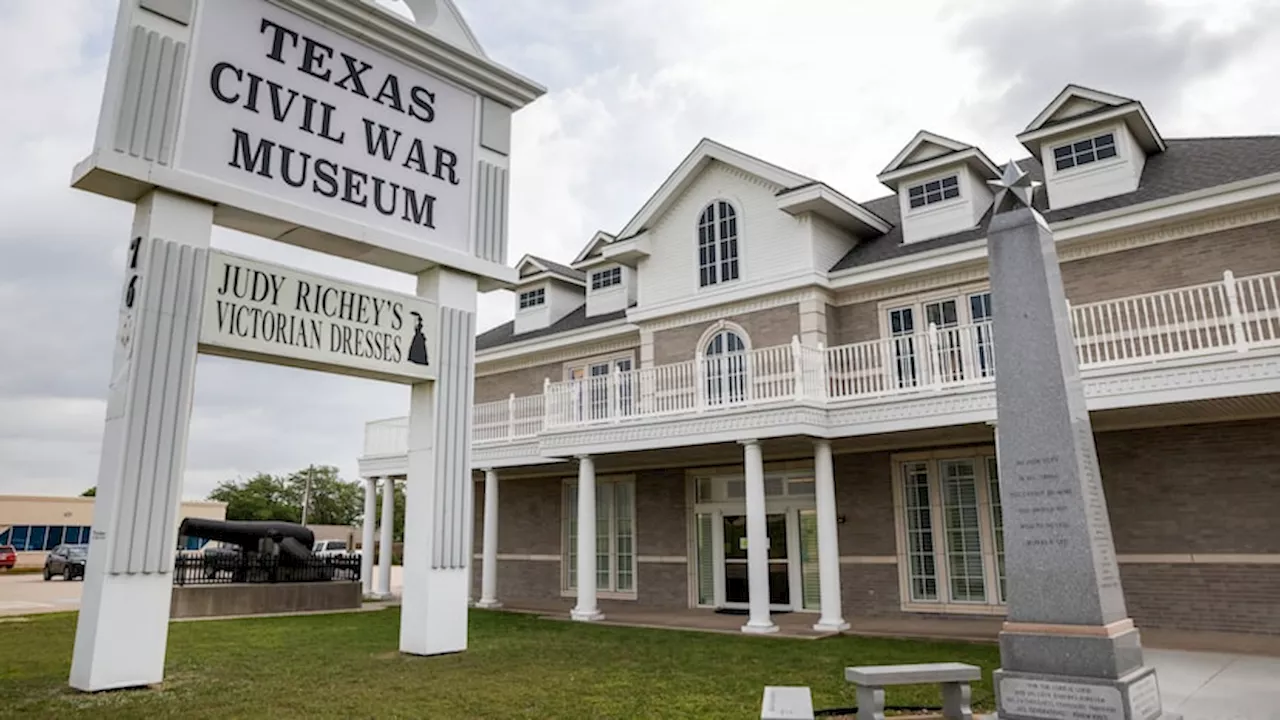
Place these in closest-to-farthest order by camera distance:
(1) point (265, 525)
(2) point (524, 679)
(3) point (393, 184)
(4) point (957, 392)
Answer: (2) point (524, 679), (3) point (393, 184), (4) point (957, 392), (1) point (265, 525)

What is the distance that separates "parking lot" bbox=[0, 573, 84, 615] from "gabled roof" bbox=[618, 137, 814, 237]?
12.8m

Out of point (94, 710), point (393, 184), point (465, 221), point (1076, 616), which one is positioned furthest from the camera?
point (465, 221)

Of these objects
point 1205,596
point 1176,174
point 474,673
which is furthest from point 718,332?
point 474,673

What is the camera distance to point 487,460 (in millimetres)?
18359

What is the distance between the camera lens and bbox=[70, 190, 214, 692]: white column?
289 inches

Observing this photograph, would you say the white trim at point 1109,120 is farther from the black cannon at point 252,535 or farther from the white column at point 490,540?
the black cannon at point 252,535

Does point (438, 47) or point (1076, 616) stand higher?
point (438, 47)

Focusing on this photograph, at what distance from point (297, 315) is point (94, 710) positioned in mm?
4066

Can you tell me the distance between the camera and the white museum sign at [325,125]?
8562 mm

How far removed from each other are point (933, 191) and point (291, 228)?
11.6m

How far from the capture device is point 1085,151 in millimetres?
14086

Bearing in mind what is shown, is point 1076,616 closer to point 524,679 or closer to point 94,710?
point 524,679

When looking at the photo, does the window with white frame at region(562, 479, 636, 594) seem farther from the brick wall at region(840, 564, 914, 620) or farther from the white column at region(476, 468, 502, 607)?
the brick wall at region(840, 564, 914, 620)

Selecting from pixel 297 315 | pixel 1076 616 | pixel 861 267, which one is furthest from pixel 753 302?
pixel 1076 616
